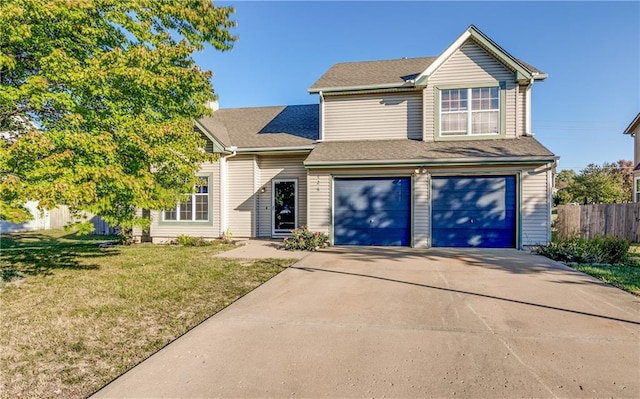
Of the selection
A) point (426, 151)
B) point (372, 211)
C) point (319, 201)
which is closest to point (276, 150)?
point (319, 201)

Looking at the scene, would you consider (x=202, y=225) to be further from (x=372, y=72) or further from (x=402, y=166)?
(x=372, y=72)

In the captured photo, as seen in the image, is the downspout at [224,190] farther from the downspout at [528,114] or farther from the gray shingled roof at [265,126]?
the downspout at [528,114]

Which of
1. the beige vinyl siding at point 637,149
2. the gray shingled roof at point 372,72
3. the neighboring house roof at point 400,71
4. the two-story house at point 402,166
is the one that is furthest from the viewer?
the beige vinyl siding at point 637,149

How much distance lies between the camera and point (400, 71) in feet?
43.8

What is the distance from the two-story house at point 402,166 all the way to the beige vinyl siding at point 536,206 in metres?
0.03

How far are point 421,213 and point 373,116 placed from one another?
4224 mm

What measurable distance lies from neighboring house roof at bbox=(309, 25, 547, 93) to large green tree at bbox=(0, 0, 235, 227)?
19.5 feet

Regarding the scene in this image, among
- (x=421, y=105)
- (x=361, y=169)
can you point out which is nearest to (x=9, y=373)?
(x=361, y=169)

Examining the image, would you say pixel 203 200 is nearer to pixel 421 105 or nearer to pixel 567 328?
pixel 421 105

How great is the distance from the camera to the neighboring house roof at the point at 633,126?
1953cm

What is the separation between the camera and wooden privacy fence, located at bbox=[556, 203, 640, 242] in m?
13.2

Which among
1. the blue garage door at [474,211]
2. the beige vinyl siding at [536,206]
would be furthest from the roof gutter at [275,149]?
the beige vinyl siding at [536,206]

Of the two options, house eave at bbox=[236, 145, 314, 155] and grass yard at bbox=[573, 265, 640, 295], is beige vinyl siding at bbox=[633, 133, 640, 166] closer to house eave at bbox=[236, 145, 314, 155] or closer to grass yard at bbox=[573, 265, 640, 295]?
grass yard at bbox=[573, 265, 640, 295]

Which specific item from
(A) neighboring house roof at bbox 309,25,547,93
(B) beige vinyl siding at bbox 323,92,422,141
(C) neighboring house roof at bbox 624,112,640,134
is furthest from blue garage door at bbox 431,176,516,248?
(C) neighboring house roof at bbox 624,112,640,134
